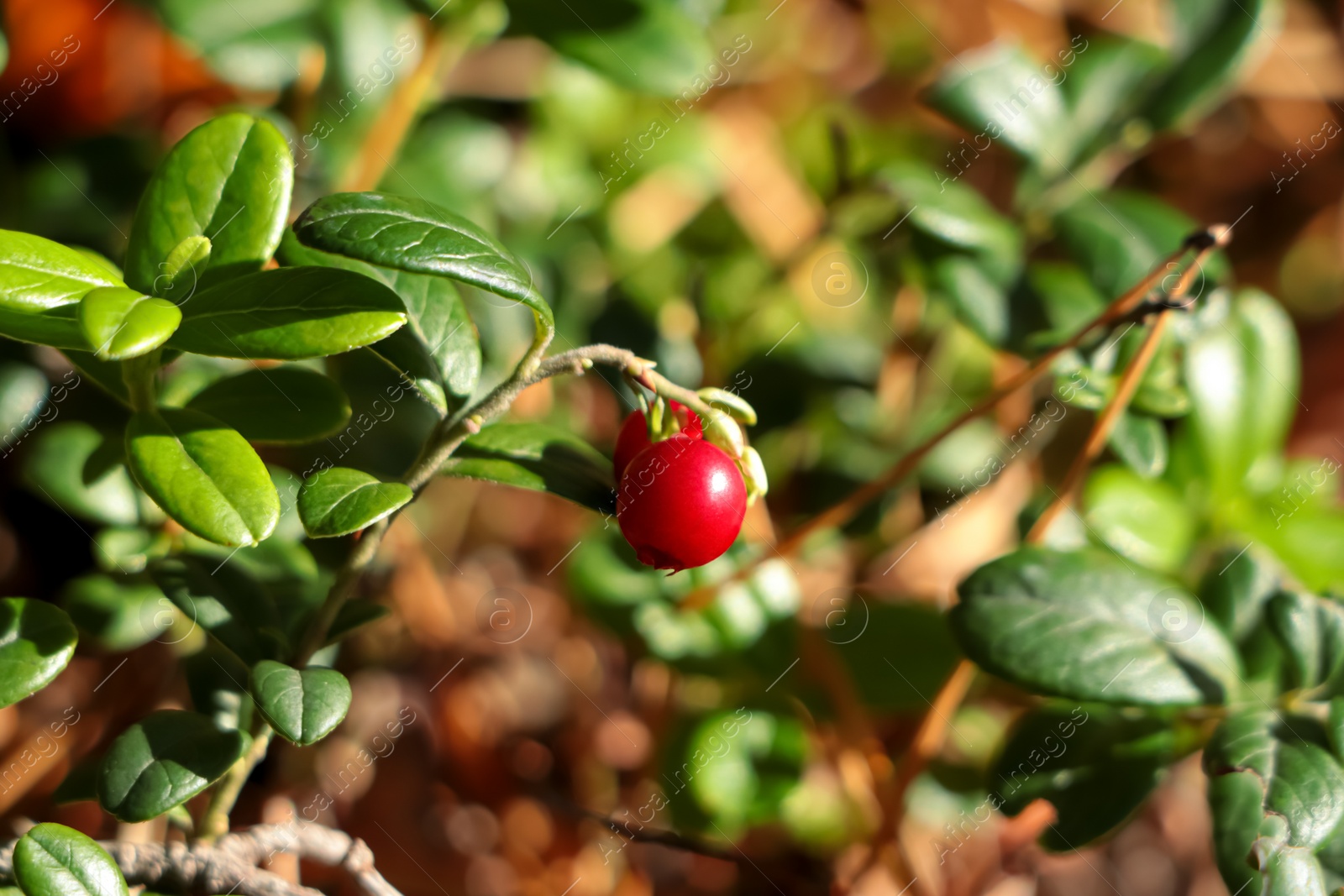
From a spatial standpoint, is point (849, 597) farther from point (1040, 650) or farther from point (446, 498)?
point (446, 498)

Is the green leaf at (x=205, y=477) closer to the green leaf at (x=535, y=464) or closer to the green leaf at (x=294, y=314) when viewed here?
the green leaf at (x=294, y=314)

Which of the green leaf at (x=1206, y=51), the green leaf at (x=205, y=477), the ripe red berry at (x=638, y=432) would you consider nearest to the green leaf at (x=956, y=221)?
the green leaf at (x=1206, y=51)

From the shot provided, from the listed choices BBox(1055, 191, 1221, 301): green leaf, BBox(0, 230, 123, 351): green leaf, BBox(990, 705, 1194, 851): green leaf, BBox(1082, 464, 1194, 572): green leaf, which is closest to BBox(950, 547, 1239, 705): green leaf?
BBox(990, 705, 1194, 851): green leaf

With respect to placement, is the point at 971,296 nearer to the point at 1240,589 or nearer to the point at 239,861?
the point at 1240,589

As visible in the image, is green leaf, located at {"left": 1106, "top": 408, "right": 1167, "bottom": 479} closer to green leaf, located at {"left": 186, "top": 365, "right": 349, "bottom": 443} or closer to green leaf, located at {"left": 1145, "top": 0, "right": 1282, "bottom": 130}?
green leaf, located at {"left": 1145, "top": 0, "right": 1282, "bottom": 130}

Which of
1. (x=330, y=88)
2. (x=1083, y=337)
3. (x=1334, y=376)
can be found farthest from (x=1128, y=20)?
(x=330, y=88)
